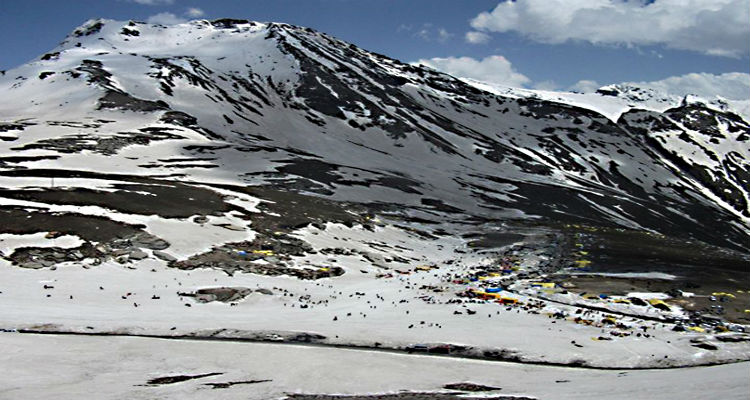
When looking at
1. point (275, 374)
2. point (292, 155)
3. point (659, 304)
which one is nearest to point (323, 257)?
point (659, 304)

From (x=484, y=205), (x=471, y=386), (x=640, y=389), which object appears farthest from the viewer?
(x=484, y=205)

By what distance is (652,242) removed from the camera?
83.6 m

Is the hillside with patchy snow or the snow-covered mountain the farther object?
the snow-covered mountain

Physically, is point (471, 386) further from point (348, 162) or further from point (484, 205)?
point (348, 162)

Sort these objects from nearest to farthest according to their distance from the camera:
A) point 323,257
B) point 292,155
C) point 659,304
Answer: point 659,304, point 323,257, point 292,155

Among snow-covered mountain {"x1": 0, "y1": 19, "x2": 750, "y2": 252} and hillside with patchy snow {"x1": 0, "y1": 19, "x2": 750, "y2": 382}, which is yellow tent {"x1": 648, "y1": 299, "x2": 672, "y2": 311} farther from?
snow-covered mountain {"x1": 0, "y1": 19, "x2": 750, "y2": 252}

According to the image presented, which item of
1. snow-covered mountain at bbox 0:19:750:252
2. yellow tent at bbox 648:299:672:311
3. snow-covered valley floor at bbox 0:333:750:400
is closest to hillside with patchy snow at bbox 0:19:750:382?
yellow tent at bbox 648:299:672:311

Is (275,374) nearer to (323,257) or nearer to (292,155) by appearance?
(323,257)

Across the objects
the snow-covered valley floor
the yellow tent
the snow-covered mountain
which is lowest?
the snow-covered valley floor

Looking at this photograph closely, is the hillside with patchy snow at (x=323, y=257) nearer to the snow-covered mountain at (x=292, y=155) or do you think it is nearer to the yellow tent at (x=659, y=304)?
the yellow tent at (x=659, y=304)

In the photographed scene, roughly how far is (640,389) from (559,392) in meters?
2.60

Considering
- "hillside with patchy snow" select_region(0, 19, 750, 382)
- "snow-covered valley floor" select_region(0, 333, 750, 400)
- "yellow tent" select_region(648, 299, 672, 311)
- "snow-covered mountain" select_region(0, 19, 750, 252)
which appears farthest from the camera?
"snow-covered mountain" select_region(0, 19, 750, 252)

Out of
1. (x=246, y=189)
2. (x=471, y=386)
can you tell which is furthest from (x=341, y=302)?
(x=246, y=189)

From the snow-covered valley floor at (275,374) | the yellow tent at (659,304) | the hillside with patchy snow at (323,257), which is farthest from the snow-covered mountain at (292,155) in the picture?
the snow-covered valley floor at (275,374)
